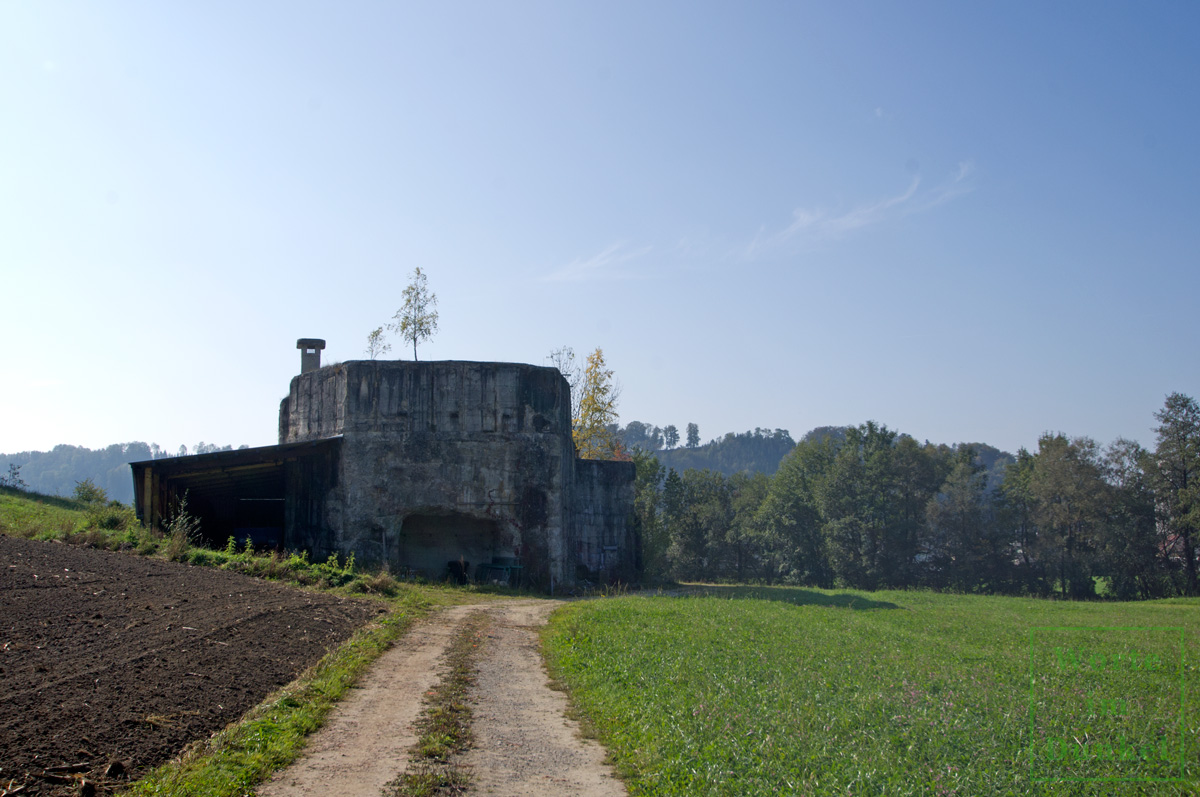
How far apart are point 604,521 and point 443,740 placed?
23.1 meters

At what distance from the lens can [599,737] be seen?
24.2ft

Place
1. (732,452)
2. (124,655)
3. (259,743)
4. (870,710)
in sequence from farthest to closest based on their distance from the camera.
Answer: (732,452) → (124,655) → (870,710) → (259,743)

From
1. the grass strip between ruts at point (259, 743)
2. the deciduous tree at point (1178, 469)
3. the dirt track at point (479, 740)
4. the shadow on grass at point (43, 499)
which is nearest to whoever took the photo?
the grass strip between ruts at point (259, 743)

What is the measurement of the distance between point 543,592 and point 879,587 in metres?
37.7

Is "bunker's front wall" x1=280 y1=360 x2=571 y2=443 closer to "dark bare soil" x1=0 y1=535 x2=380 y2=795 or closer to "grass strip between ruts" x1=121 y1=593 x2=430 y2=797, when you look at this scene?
"dark bare soil" x1=0 y1=535 x2=380 y2=795

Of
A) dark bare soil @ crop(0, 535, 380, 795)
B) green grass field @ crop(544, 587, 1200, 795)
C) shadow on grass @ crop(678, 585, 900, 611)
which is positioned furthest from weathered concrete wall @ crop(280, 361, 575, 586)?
green grass field @ crop(544, 587, 1200, 795)

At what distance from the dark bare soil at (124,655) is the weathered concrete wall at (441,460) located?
7.96 meters

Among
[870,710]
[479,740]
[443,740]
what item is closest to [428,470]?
[479,740]

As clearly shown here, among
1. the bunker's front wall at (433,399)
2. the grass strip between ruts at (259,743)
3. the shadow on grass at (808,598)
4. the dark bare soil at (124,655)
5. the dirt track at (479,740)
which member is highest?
the bunker's front wall at (433,399)

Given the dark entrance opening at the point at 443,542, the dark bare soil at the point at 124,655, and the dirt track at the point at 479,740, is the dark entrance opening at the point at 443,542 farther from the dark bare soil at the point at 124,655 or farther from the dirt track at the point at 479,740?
the dirt track at the point at 479,740

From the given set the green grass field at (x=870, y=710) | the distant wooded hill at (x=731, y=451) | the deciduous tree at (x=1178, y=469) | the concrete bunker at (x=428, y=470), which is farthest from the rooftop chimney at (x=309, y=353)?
the distant wooded hill at (x=731, y=451)

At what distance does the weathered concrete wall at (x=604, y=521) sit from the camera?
2861 centimetres

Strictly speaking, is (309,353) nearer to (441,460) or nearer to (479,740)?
(441,460)

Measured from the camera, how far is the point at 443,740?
6.91 metres
